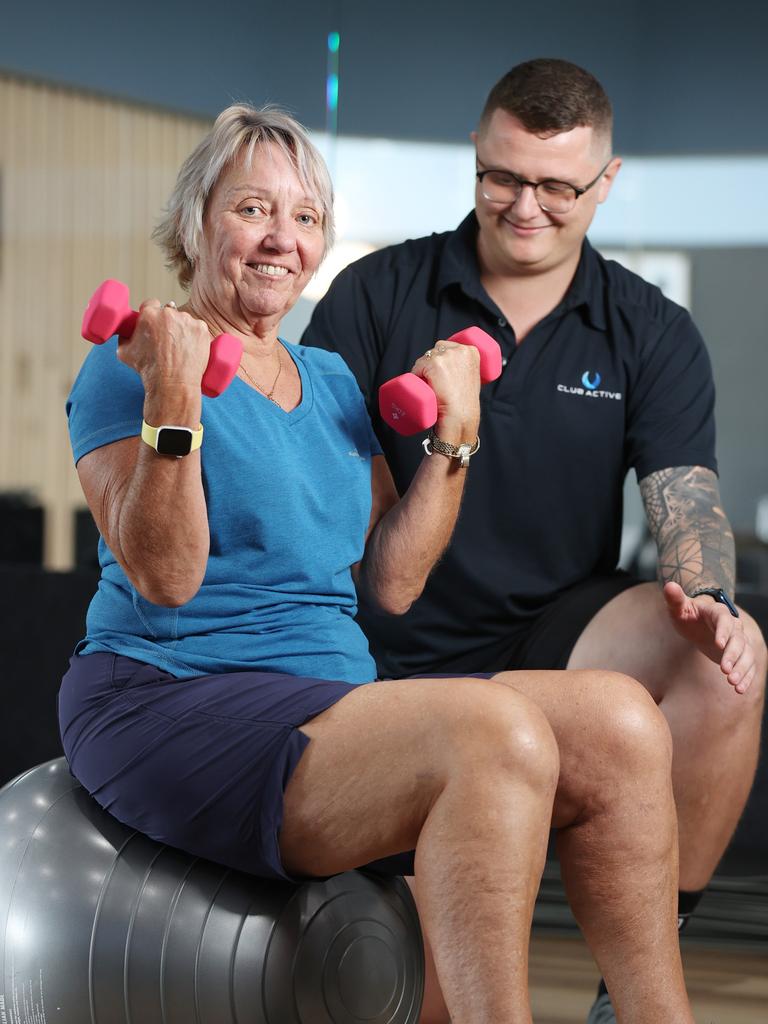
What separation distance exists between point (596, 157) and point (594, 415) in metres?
0.38

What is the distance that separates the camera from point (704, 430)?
6.09 feet

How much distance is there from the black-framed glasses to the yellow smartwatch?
32.9 inches

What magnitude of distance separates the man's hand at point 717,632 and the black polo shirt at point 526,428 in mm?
324

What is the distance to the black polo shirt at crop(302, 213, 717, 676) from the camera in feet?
6.09

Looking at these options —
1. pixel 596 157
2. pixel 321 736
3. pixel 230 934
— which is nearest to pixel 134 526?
pixel 321 736

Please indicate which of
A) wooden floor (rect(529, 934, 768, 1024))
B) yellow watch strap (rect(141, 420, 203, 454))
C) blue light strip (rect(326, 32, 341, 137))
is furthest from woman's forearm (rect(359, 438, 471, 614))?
blue light strip (rect(326, 32, 341, 137))

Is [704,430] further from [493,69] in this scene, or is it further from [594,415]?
[493,69]

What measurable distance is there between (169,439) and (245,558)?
0.21 meters

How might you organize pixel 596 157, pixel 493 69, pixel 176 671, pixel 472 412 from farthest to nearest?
pixel 493 69, pixel 596 157, pixel 472 412, pixel 176 671

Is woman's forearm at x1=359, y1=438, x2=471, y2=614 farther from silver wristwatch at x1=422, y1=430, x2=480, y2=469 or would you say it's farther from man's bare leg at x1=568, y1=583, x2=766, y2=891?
man's bare leg at x1=568, y1=583, x2=766, y2=891

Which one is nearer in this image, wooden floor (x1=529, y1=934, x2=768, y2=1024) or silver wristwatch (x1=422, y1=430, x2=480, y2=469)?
silver wristwatch (x1=422, y1=430, x2=480, y2=469)

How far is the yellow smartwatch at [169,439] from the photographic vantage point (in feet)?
3.74

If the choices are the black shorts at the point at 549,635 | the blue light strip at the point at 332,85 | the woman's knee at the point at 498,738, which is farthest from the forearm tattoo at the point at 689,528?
the blue light strip at the point at 332,85

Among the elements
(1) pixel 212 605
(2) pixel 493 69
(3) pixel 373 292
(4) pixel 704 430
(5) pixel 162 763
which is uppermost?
(2) pixel 493 69
